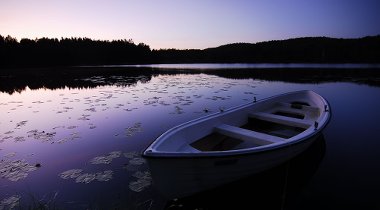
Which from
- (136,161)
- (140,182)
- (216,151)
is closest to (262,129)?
(216,151)

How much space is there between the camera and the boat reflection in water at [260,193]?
3896 millimetres

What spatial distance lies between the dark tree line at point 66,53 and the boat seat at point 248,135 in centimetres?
6872

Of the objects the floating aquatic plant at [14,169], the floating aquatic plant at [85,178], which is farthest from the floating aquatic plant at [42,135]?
the floating aquatic plant at [85,178]

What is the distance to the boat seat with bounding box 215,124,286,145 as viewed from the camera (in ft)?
15.1

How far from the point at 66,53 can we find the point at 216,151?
76.6 metres

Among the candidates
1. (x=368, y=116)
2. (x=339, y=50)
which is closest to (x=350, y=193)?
(x=368, y=116)

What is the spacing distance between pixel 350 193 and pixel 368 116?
22.8 ft

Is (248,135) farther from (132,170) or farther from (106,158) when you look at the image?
(106,158)

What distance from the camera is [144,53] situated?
96.9 metres

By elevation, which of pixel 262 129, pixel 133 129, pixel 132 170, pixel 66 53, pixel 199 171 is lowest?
pixel 132 170

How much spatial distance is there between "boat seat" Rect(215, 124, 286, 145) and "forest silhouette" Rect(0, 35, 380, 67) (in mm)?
68721

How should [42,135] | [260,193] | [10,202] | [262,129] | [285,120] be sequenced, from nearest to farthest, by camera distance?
[10,202] < [260,193] < [285,120] < [262,129] < [42,135]

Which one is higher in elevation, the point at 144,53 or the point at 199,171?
the point at 144,53

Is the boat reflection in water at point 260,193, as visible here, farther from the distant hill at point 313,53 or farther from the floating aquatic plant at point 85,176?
the distant hill at point 313,53
